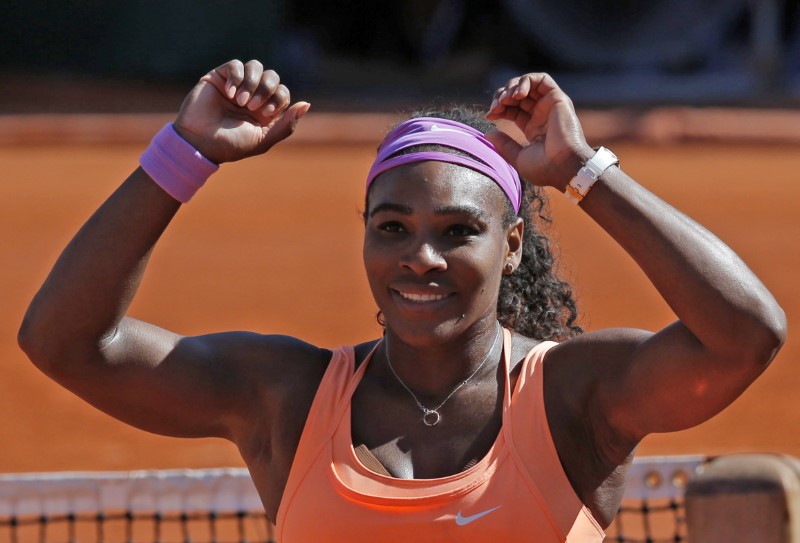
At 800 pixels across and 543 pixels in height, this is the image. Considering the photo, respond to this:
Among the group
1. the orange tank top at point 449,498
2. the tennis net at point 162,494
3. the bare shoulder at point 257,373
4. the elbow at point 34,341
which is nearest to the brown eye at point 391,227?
the bare shoulder at point 257,373

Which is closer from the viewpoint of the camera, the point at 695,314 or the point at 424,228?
the point at 695,314

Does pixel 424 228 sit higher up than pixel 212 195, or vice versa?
pixel 212 195

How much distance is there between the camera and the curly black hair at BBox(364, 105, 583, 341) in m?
3.90

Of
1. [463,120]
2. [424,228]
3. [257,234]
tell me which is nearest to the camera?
[424,228]

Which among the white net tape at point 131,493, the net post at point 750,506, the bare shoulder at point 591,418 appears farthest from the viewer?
the white net tape at point 131,493

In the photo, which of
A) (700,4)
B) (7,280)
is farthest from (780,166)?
(7,280)

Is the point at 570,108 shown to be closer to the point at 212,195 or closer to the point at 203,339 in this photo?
the point at 203,339

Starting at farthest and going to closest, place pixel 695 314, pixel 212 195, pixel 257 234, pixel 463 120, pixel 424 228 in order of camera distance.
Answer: pixel 212 195 → pixel 257 234 → pixel 463 120 → pixel 424 228 → pixel 695 314

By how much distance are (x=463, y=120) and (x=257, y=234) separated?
1048cm

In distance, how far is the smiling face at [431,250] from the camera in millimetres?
3334

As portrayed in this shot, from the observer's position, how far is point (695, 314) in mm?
3113

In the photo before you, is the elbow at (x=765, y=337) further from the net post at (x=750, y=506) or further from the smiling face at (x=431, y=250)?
the net post at (x=750, y=506)

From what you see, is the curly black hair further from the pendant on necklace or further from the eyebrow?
the pendant on necklace

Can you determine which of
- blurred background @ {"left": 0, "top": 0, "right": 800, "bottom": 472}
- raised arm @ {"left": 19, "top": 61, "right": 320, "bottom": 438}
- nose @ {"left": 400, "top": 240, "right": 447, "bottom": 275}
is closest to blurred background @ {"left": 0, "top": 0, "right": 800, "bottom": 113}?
blurred background @ {"left": 0, "top": 0, "right": 800, "bottom": 472}
